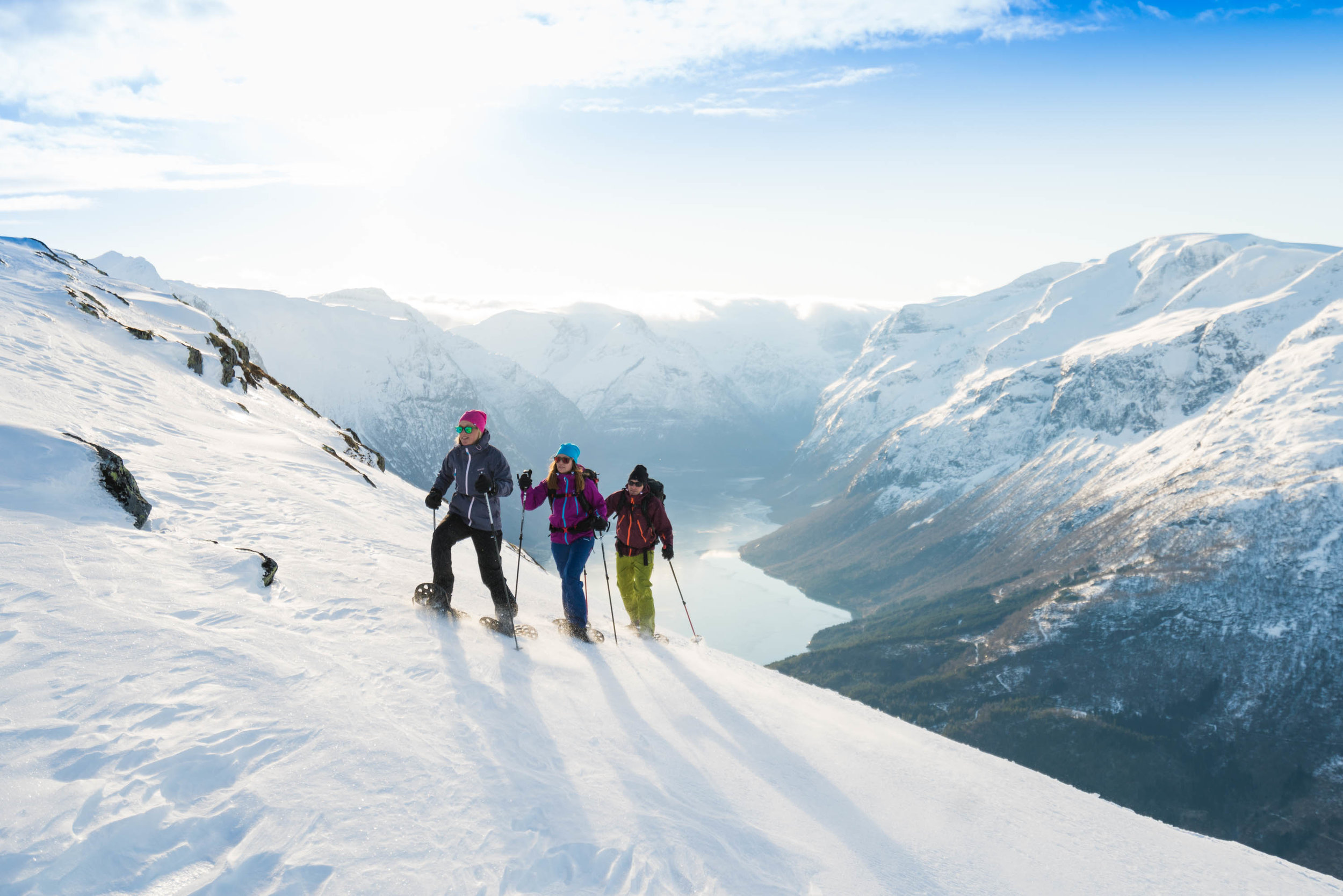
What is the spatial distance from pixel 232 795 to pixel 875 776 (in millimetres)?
7052

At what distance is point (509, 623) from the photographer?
1087 cm

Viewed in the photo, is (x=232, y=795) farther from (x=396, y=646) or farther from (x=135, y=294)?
(x=135, y=294)

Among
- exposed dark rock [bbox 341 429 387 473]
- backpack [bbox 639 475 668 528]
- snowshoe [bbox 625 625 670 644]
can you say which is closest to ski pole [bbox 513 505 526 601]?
backpack [bbox 639 475 668 528]

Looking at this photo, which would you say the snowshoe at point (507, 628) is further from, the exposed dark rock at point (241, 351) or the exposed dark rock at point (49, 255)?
the exposed dark rock at point (49, 255)

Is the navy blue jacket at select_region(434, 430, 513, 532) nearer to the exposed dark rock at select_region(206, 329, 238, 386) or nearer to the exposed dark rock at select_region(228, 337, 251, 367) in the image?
the exposed dark rock at select_region(206, 329, 238, 386)

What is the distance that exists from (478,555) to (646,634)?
4.20 m

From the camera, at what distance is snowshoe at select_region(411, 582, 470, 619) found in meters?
10.8

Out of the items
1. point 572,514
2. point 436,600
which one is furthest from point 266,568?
point 572,514

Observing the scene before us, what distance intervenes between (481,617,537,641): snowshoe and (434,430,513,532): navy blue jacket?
1.41 m

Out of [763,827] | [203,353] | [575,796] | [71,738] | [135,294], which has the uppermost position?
[135,294]

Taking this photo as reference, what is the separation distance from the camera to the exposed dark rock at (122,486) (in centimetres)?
1073

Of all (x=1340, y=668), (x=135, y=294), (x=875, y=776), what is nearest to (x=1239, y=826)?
(x=1340, y=668)

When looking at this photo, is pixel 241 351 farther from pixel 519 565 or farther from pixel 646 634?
pixel 646 634

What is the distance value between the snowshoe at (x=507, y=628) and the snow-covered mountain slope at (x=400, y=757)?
23 centimetres
